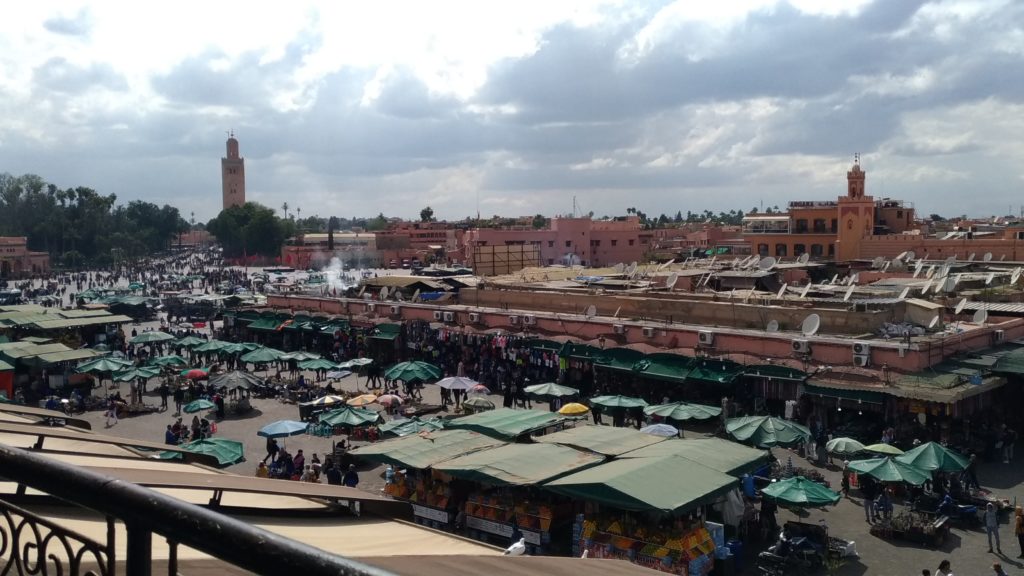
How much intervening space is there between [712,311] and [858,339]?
494 cm

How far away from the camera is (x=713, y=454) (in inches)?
492

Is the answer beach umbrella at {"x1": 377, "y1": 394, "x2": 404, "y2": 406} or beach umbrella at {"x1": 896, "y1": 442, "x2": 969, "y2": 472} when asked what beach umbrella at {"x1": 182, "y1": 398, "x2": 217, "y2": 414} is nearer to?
beach umbrella at {"x1": 377, "y1": 394, "x2": 404, "y2": 406}

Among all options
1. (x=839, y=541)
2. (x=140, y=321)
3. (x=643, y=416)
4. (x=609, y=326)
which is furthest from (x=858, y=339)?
(x=140, y=321)

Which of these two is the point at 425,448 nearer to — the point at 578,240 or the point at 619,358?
the point at 619,358

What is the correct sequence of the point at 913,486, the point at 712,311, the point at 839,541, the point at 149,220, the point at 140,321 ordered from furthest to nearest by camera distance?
the point at 149,220, the point at 140,321, the point at 712,311, the point at 913,486, the point at 839,541

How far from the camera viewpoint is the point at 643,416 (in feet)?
63.1

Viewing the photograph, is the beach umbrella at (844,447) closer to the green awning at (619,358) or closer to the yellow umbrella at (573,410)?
the yellow umbrella at (573,410)

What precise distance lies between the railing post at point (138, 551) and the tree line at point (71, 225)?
91.9m

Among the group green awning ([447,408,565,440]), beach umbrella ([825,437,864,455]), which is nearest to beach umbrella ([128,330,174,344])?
green awning ([447,408,565,440])

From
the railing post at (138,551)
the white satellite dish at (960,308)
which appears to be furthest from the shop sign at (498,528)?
the white satellite dish at (960,308)

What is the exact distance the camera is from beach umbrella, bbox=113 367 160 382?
74.8 ft

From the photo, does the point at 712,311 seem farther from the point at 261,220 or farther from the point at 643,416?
the point at 261,220

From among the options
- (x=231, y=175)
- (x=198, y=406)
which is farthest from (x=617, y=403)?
(x=231, y=175)

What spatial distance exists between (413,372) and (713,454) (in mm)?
10971
